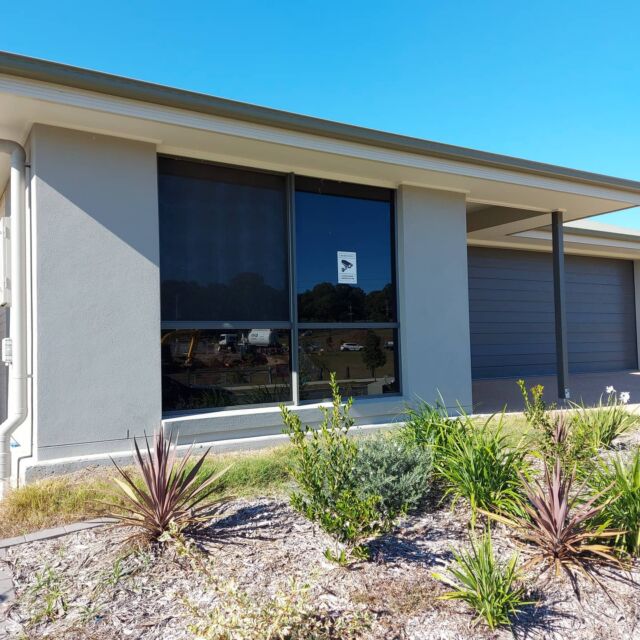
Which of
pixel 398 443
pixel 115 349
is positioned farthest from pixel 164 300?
pixel 398 443

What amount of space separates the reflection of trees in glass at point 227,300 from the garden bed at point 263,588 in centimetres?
311

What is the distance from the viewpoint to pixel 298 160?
23.2 ft

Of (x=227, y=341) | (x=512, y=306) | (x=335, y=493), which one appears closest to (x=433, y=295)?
(x=227, y=341)

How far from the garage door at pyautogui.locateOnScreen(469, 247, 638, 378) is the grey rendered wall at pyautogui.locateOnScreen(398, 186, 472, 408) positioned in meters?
4.89

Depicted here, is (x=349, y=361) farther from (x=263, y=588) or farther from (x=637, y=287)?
(x=637, y=287)

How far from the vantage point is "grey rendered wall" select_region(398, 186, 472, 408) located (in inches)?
318

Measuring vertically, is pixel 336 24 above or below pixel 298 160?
above

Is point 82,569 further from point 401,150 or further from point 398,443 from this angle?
point 401,150

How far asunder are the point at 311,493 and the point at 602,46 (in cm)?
1104

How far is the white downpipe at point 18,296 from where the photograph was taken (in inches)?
227

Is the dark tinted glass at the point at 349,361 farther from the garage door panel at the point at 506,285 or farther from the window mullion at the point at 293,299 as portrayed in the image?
the garage door panel at the point at 506,285

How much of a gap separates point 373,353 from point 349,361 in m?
0.41

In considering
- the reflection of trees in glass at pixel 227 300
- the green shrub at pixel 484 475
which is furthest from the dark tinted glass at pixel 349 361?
the green shrub at pixel 484 475

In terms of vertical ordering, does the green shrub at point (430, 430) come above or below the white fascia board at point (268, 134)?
below
